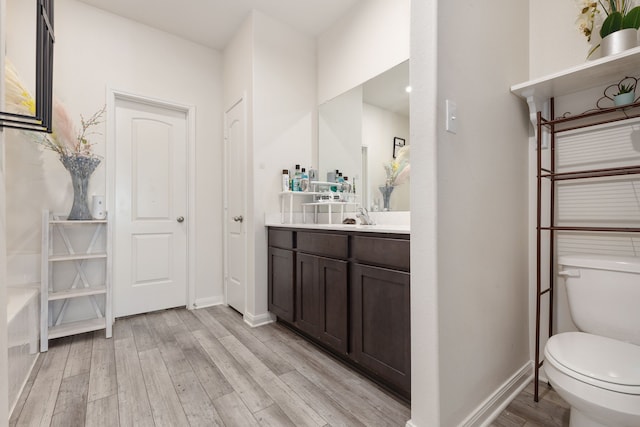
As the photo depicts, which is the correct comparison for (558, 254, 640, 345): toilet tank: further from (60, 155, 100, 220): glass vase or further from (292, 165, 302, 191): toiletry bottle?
(60, 155, 100, 220): glass vase

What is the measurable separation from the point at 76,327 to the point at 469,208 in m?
2.84

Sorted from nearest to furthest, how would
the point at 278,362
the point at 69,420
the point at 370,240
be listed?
the point at 69,420 < the point at 370,240 < the point at 278,362

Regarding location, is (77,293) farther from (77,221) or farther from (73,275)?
(77,221)

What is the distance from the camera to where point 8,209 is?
6.80 feet

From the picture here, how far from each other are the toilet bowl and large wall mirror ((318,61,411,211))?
1.13 metres

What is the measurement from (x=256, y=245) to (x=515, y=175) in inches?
77.4

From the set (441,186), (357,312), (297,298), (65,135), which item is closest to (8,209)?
(65,135)

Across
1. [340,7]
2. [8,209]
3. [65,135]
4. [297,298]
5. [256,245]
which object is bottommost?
[297,298]

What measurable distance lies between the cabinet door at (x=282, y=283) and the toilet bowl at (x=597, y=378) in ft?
5.28

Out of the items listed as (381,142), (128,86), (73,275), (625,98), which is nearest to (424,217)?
(625,98)

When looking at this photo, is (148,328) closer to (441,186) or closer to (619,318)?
(441,186)

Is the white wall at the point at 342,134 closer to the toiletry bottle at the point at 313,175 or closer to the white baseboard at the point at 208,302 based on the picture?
the toiletry bottle at the point at 313,175

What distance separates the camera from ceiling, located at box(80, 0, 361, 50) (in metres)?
2.48

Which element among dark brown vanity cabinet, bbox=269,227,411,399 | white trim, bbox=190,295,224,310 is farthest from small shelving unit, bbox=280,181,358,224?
white trim, bbox=190,295,224,310
